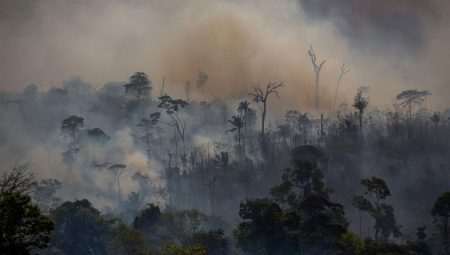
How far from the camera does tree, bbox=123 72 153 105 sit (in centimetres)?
19062

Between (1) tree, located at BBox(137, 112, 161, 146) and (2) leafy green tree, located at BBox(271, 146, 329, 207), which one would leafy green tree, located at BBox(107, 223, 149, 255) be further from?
(1) tree, located at BBox(137, 112, 161, 146)

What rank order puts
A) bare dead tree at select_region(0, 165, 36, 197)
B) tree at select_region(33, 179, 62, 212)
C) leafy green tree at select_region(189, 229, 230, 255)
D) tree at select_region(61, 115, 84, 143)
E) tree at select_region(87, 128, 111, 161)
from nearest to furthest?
bare dead tree at select_region(0, 165, 36, 197)
leafy green tree at select_region(189, 229, 230, 255)
tree at select_region(33, 179, 62, 212)
tree at select_region(61, 115, 84, 143)
tree at select_region(87, 128, 111, 161)

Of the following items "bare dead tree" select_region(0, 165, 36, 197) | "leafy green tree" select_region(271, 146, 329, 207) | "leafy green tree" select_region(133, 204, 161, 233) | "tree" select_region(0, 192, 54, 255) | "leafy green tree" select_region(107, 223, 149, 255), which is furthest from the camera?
"leafy green tree" select_region(133, 204, 161, 233)

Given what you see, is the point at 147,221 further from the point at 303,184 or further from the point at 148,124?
the point at 148,124

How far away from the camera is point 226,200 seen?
467 feet

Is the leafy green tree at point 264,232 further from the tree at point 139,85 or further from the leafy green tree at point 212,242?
the tree at point 139,85

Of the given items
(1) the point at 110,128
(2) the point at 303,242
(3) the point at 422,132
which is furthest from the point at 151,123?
(2) the point at 303,242

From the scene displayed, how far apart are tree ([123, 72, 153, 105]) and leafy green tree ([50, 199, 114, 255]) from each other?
98.3 meters

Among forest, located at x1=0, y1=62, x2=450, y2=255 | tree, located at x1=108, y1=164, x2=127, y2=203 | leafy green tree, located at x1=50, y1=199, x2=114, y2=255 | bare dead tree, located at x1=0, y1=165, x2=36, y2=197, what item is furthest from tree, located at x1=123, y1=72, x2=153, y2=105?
bare dead tree, located at x1=0, y1=165, x2=36, y2=197

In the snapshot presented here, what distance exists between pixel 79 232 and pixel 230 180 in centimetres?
5853

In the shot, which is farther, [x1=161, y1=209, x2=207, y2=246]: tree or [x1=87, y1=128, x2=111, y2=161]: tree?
[x1=87, y1=128, x2=111, y2=161]: tree

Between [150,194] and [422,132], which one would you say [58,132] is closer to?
[150,194]

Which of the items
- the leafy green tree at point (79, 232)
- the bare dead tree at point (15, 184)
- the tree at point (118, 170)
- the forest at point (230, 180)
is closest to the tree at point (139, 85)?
the forest at point (230, 180)

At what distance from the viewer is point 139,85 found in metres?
192
